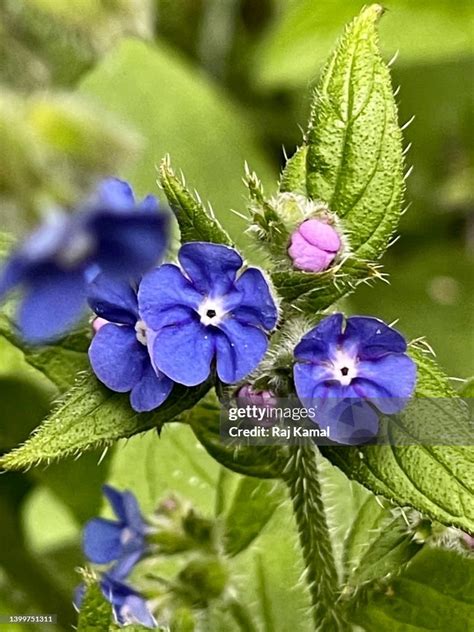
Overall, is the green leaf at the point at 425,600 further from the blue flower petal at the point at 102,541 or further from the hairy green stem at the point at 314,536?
the blue flower petal at the point at 102,541

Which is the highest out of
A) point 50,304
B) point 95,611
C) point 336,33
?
point 336,33

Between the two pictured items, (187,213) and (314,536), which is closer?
(187,213)

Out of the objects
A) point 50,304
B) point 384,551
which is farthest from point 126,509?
point 50,304

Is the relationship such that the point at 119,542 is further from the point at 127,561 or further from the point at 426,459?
the point at 426,459

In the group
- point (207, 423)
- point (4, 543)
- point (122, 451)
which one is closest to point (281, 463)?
point (207, 423)

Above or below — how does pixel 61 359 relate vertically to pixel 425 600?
above

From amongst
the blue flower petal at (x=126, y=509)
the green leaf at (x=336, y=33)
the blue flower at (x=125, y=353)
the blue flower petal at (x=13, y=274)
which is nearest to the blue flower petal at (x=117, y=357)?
the blue flower at (x=125, y=353)

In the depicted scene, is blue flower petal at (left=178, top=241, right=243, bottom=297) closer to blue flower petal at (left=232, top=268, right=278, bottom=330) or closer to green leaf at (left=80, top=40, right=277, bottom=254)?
blue flower petal at (left=232, top=268, right=278, bottom=330)
